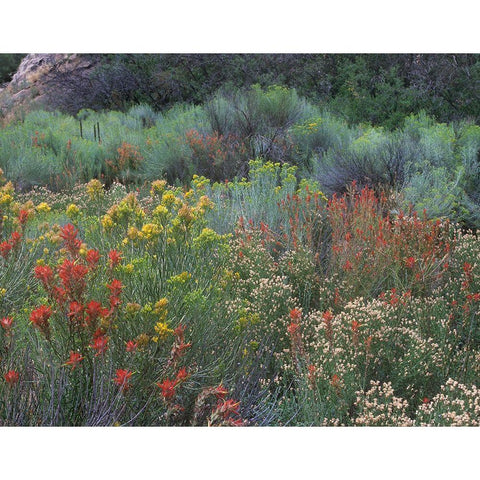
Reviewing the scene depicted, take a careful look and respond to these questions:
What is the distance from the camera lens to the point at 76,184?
5195 millimetres

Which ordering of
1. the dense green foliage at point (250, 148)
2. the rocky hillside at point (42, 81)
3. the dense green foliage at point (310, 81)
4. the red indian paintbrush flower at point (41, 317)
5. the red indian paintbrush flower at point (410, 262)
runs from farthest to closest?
the dense green foliage at point (250, 148) → the dense green foliage at point (310, 81) → the rocky hillside at point (42, 81) → the red indian paintbrush flower at point (410, 262) → the red indian paintbrush flower at point (41, 317)

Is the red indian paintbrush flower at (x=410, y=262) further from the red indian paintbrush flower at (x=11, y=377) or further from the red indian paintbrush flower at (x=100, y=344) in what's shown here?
the red indian paintbrush flower at (x=11, y=377)

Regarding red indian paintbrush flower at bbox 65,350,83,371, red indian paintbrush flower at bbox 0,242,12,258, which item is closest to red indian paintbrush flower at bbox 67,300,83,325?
red indian paintbrush flower at bbox 65,350,83,371

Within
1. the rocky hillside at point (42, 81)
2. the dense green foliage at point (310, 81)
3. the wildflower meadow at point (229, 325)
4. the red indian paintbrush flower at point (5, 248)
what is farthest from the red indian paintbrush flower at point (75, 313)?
the dense green foliage at point (310, 81)

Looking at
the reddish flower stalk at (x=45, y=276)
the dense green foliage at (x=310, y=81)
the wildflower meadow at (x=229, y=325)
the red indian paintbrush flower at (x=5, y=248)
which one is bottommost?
the wildflower meadow at (x=229, y=325)

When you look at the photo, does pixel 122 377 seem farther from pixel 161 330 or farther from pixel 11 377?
pixel 11 377

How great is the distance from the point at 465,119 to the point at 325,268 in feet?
6.29

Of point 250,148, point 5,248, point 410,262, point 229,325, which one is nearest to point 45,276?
point 5,248

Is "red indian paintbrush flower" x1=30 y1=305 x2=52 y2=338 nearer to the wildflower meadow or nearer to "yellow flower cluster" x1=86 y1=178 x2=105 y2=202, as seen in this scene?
the wildflower meadow

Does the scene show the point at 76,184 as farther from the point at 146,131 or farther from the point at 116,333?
the point at 116,333

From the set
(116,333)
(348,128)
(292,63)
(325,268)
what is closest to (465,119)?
(348,128)

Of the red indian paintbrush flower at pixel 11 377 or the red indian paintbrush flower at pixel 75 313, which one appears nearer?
the red indian paintbrush flower at pixel 75 313

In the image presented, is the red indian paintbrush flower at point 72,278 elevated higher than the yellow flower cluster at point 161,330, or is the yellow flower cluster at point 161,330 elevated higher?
the red indian paintbrush flower at point 72,278

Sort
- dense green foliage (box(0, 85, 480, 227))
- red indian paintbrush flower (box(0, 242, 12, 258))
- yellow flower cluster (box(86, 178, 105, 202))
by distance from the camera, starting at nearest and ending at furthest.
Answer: red indian paintbrush flower (box(0, 242, 12, 258)) → yellow flower cluster (box(86, 178, 105, 202)) → dense green foliage (box(0, 85, 480, 227))
